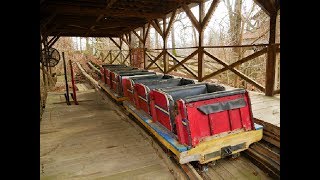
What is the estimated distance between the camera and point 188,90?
4.38 meters

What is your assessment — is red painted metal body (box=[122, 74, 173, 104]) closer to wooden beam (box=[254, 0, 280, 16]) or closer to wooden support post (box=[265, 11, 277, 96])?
wooden support post (box=[265, 11, 277, 96])

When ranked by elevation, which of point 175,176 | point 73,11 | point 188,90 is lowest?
point 175,176

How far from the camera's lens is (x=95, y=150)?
426 cm

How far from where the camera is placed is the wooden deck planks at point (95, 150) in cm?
347

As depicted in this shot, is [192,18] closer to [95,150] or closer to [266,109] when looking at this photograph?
[266,109]

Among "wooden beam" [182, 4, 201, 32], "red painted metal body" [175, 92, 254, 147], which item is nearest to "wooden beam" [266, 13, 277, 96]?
"red painted metal body" [175, 92, 254, 147]

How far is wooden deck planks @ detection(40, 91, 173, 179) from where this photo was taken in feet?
11.4

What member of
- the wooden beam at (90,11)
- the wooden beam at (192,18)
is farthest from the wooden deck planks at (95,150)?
the wooden beam at (90,11)

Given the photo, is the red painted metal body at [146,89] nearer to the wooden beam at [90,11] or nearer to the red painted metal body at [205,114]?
the red painted metal body at [205,114]
